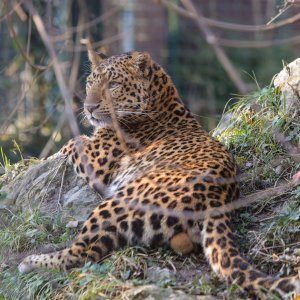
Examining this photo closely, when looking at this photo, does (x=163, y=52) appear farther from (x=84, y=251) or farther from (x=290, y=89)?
(x=84, y=251)

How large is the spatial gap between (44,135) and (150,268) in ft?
20.1

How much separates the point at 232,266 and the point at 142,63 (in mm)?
2660

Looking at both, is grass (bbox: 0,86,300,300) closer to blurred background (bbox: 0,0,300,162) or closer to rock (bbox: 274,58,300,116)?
rock (bbox: 274,58,300,116)

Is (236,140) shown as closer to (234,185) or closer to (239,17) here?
(234,185)

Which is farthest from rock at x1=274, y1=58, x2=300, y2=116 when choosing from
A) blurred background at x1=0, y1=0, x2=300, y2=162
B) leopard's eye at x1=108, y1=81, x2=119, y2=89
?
blurred background at x1=0, y1=0, x2=300, y2=162

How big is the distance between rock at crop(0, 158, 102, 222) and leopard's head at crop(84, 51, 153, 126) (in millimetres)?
502

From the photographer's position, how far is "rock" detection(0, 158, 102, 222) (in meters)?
6.57

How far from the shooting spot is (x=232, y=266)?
16.1 ft

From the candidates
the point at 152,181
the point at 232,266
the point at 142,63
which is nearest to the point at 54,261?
the point at 152,181

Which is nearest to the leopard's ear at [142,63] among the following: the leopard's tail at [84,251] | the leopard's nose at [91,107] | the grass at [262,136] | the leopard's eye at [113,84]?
the leopard's eye at [113,84]

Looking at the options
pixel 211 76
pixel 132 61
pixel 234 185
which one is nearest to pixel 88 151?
pixel 132 61

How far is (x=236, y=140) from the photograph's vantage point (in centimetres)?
701

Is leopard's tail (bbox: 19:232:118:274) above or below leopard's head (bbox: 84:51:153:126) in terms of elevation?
below

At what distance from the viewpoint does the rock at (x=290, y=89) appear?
6.77 meters
